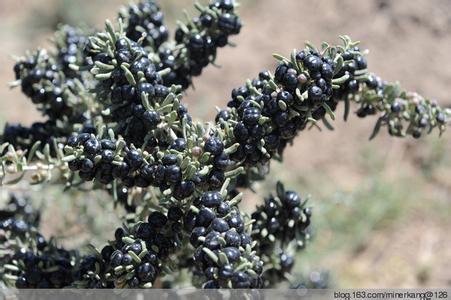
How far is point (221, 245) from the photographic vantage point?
221cm

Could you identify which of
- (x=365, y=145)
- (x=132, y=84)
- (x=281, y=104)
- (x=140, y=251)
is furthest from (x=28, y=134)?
(x=365, y=145)

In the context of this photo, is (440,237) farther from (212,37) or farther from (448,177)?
(212,37)

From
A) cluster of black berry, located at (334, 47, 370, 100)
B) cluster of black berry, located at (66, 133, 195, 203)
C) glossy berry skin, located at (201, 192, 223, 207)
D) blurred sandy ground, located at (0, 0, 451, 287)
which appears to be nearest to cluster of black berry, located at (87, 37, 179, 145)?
cluster of black berry, located at (66, 133, 195, 203)

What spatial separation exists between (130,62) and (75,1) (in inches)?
282

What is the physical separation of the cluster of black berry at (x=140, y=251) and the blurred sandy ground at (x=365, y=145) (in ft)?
9.88

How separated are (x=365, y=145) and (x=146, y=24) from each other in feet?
13.0

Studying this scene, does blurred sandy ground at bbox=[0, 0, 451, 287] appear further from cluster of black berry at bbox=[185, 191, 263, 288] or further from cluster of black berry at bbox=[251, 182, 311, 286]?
cluster of black berry at bbox=[185, 191, 263, 288]

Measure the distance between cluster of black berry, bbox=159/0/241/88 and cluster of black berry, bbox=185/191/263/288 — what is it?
34.1 inches

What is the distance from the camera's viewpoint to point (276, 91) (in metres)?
2.52

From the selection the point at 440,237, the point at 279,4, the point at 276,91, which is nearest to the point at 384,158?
the point at 440,237

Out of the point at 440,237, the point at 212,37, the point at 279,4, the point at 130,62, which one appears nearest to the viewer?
the point at 130,62

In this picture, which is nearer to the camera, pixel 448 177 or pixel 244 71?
pixel 448 177

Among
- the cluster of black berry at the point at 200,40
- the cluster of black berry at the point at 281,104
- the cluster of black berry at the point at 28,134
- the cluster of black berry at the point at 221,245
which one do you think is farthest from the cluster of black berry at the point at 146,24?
the cluster of black berry at the point at 221,245

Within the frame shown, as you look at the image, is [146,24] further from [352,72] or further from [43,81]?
[352,72]
